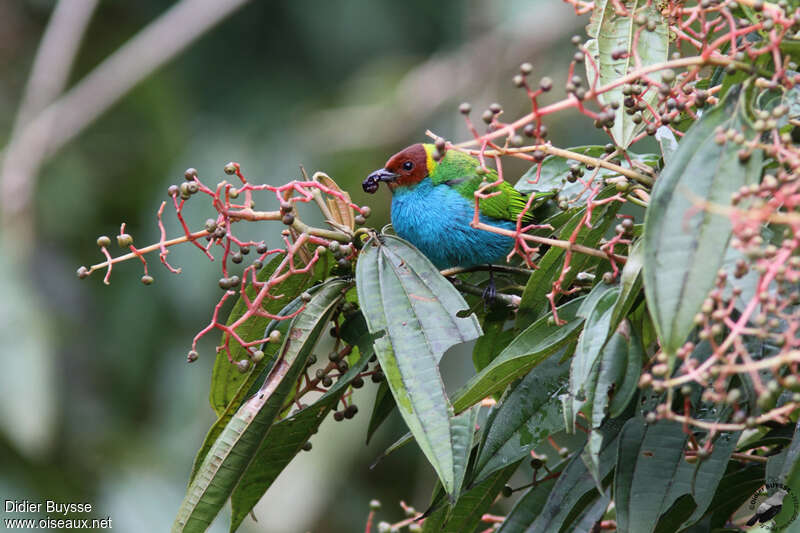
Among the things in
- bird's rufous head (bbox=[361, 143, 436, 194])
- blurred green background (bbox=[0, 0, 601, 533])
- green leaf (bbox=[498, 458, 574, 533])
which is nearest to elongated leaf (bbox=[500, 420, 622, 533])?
green leaf (bbox=[498, 458, 574, 533])

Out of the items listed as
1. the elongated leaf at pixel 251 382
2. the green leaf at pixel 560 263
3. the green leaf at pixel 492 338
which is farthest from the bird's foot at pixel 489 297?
the elongated leaf at pixel 251 382

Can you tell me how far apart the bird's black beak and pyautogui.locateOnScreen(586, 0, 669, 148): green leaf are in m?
0.86

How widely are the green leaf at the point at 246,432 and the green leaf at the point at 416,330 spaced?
13 centimetres

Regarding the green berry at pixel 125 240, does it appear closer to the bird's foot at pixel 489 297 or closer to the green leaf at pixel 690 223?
the bird's foot at pixel 489 297

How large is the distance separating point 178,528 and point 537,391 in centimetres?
64

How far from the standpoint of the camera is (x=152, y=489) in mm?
6668

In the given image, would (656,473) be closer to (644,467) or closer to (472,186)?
(644,467)

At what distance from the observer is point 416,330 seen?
64.4 inches

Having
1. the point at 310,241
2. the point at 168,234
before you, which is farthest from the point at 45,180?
the point at 310,241

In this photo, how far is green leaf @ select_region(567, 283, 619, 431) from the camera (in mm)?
1373

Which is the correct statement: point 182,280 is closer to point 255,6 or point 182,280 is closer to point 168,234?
point 168,234

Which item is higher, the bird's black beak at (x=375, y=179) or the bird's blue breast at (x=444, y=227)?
the bird's black beak at (x=375, y=179)

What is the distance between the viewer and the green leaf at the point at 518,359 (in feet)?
4.91

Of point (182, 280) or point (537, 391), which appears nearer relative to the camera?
point (537, 391)
